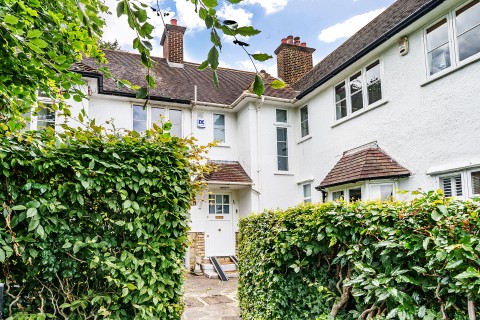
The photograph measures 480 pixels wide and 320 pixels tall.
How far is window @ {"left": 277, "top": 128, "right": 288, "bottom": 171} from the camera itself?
1340 centimetres

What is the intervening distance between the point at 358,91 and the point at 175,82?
25.4 ft

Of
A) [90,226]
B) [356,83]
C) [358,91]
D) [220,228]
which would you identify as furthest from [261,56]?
[220,228]

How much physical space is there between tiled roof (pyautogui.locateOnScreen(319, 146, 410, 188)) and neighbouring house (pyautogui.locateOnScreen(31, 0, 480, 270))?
4 centimetres

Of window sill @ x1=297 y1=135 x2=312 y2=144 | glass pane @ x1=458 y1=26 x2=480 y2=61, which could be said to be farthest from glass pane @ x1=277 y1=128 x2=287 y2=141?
glass pane @ x1=458 y1=26 x2=480 y2=61

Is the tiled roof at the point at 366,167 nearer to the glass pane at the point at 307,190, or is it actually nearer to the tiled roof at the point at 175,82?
the glass pane at the point at 307,190

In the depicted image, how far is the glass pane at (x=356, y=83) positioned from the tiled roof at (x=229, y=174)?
479cm

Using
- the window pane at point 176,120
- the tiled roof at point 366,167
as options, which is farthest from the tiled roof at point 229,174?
the tiled roof at point 366,167

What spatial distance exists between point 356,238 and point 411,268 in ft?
2.18

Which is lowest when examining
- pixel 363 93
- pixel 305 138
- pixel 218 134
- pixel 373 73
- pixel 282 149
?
pixel 282 149

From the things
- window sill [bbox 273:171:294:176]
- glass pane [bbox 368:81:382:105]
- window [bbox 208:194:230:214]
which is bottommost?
window [bbox 208:194:230:214]

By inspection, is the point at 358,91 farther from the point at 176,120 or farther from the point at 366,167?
the point at 176,120

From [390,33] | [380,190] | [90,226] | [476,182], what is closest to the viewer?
[90,226]

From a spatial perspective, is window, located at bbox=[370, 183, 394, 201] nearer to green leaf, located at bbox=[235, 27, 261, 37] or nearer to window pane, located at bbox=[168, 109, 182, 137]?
window pane, located at bbox=[168, 109, 182, 137]

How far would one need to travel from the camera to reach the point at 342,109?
11.2 meters
